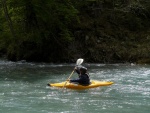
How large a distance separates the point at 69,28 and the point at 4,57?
5606 mm

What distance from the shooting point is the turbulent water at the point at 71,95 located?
10023 mm

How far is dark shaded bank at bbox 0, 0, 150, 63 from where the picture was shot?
2230 centimetres

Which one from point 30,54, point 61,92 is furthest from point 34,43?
point 61,92

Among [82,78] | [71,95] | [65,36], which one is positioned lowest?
[71,95]

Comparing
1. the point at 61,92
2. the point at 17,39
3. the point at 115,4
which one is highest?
the point at 115,4

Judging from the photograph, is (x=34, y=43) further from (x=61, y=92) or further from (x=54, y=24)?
(x=61, y=92)

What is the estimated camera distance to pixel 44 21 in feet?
72.8

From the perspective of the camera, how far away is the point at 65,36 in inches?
896

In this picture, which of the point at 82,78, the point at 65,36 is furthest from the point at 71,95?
the point at 65,36

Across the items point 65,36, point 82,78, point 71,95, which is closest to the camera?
point 71,95

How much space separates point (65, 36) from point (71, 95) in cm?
1097

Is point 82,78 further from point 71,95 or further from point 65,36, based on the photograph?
point 65,36

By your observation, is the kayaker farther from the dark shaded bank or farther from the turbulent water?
the dark shaded bank

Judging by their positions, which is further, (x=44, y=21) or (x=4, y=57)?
(x=4, y=57)
